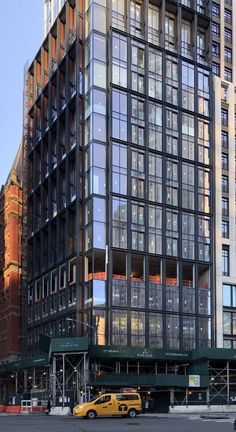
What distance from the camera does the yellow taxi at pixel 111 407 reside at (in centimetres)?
4731

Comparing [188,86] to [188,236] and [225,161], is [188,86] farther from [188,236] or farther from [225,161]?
[188,236]

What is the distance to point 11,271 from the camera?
379ft

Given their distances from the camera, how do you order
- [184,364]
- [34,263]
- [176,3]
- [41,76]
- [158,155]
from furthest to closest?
[41,76] → [34,263] → [176,3] → [158,155] → [184,364]

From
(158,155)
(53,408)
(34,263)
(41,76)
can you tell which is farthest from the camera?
(41,76)

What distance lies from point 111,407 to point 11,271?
70367 millimetres

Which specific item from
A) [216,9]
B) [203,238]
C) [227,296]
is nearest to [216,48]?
[216,9]

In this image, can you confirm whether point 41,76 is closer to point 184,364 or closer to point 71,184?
point 71,184

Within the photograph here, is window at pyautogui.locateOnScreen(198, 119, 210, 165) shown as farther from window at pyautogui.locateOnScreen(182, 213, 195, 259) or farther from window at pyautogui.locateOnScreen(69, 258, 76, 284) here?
window at pyautogui.locateOnScreen(69, 258, 76, 284)

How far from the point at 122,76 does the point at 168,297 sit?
29403 millimetres

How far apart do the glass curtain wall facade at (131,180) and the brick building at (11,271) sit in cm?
1761

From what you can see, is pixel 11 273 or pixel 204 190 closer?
pixel 204 190

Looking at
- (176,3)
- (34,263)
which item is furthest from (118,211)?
(176,3)

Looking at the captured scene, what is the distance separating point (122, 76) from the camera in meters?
83.1

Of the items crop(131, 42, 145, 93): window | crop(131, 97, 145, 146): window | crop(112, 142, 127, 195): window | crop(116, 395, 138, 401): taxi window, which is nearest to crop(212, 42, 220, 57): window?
crop(131, 42, 145, 93): window
